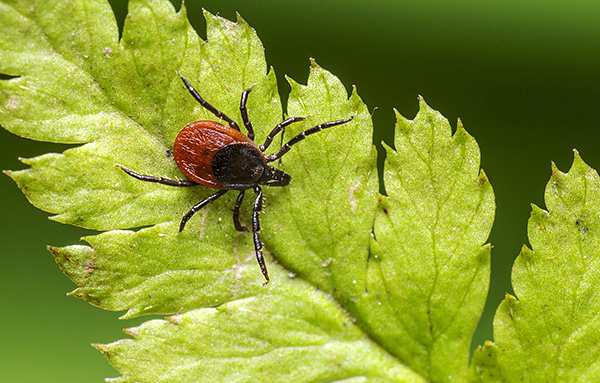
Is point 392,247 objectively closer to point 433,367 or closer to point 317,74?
point 433,367

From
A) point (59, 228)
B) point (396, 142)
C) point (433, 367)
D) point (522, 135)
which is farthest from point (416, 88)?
point (59, 228)

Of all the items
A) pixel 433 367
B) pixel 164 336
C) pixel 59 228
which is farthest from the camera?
pixel 59 228

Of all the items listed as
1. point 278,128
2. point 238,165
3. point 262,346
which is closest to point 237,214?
point 238,165

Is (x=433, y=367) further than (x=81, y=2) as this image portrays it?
Yes

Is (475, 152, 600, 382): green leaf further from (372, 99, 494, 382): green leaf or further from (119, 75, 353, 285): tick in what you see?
(119, 75, 353, 285): tick

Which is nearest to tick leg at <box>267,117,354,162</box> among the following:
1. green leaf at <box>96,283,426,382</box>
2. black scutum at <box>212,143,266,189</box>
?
black scutum at <box>212,143,266,189</box>

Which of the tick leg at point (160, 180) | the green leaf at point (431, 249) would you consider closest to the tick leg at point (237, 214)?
the tick leg at point (160, 180)

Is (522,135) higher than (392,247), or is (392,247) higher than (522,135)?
(522,135)
